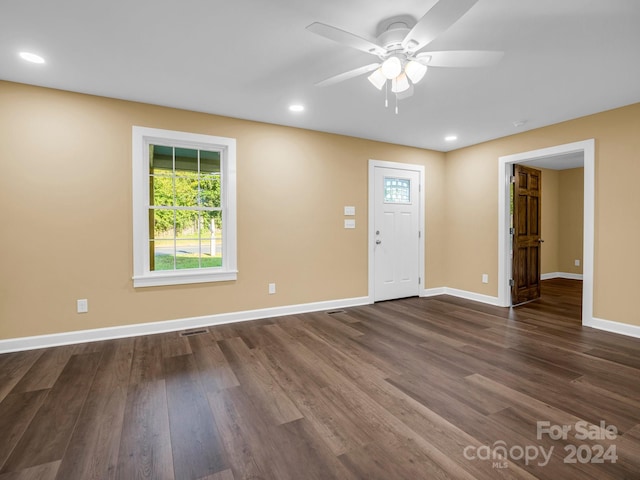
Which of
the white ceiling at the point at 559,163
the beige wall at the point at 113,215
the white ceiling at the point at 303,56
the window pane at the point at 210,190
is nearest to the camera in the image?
the white ceiling at the point at 303,56

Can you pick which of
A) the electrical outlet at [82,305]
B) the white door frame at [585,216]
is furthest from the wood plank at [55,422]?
the white door frame at [585,216]

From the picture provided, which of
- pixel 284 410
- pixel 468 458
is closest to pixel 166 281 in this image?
pixel 284 410

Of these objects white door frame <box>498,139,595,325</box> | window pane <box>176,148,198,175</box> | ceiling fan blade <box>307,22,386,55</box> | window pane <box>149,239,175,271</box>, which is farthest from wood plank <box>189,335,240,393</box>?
white door frame <box>498,139,595,325</box>

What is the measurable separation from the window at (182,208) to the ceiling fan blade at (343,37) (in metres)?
2.31

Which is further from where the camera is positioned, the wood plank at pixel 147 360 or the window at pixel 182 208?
the window at pixel 182 208

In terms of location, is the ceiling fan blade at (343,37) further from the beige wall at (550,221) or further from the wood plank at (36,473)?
the beige wall at (550,221)

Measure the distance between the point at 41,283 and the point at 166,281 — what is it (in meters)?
1.09

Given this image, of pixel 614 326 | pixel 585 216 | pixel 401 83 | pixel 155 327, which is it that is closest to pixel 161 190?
pixel 155 327

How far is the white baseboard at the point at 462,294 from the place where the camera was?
476cm

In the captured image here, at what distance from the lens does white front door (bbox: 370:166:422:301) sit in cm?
487

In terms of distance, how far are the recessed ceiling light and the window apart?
35.9 inches

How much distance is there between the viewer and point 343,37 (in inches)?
70.7

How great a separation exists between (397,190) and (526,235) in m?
2.13

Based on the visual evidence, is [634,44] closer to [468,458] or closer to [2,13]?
[468,458]
